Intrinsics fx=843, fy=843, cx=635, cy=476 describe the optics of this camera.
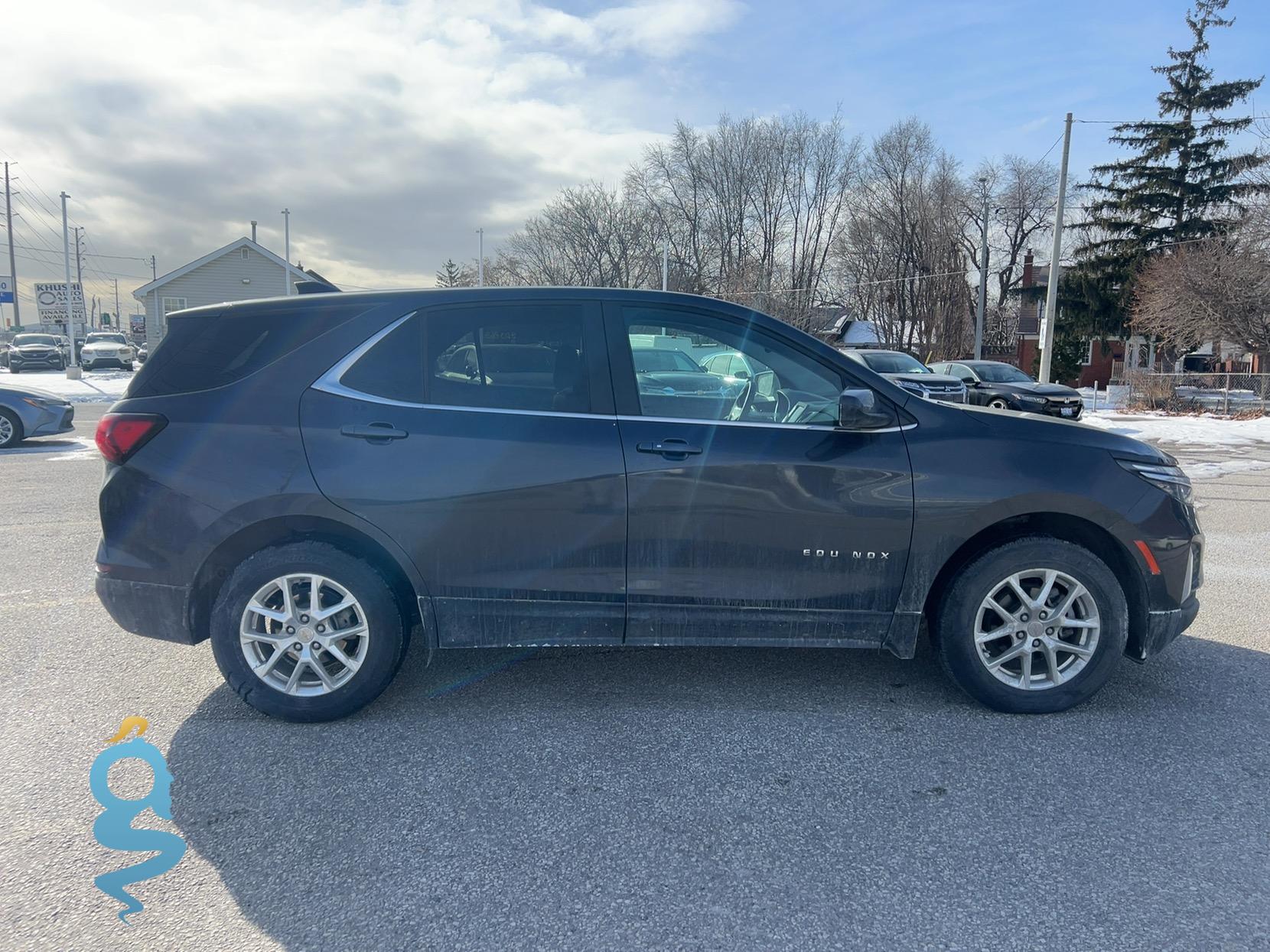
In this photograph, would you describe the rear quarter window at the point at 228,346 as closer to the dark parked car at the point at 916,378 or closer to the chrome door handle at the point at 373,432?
the chrome door handle at the point at 373,432

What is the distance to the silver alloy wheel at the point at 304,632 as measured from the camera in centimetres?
356

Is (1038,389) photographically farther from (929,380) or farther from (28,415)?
(28,415)

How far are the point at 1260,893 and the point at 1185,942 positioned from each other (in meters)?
0.42

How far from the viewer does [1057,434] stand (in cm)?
374

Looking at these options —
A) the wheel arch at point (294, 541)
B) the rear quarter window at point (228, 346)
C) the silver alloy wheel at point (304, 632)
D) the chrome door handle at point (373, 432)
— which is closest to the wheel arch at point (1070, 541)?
the wheel arch at point (294, 541)

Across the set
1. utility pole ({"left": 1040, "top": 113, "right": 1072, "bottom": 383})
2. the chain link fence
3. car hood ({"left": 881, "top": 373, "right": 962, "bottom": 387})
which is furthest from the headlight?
the chain link fence

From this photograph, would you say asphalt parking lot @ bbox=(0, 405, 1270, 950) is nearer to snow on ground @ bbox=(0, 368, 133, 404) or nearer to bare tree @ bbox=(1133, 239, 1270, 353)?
snow on ground @ bbox=(0, 368, 133, 404)

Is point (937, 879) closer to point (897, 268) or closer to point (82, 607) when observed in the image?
point (82, 607)

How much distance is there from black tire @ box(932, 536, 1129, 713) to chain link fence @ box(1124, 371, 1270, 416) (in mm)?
23964

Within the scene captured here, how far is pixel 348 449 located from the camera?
3.52m

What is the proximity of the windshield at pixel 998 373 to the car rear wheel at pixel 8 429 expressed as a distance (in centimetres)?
2095

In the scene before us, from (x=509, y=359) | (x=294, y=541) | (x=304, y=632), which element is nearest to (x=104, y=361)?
(x=294, y=541)

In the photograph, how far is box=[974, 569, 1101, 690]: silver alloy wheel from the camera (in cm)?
364

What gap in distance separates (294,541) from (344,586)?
0.32 metres
